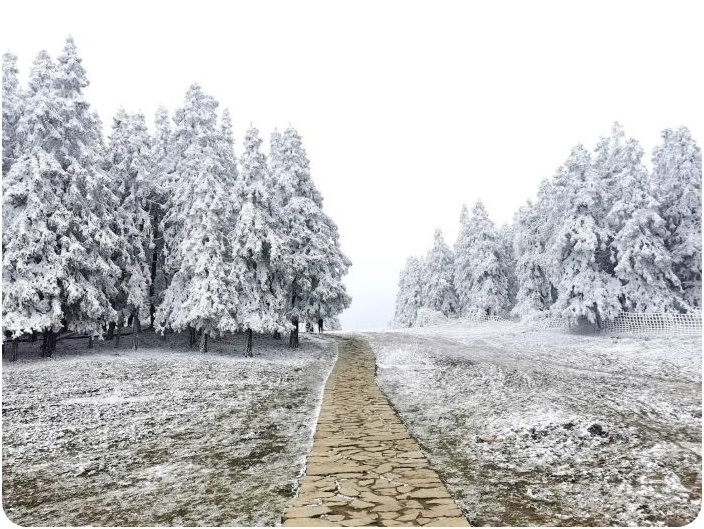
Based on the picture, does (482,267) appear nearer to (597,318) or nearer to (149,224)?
(597,318)

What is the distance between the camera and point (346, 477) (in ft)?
21.9

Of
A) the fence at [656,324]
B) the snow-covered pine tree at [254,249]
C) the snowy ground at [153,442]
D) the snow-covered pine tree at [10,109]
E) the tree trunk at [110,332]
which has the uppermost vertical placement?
the snow-covered pine tree at [10,109]

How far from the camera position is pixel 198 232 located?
994 inches

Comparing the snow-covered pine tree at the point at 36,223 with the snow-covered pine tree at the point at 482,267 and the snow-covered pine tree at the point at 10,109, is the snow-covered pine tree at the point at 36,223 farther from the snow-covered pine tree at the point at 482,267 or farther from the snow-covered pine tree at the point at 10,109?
the snow-covered pine tree at the point at 482,267

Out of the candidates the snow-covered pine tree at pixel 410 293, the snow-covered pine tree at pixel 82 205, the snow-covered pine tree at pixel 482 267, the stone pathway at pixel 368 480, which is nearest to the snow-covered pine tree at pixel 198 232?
the snow-covered pine tree at pixel 82 205

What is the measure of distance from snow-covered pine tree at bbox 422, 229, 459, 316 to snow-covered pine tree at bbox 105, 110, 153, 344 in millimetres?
45695

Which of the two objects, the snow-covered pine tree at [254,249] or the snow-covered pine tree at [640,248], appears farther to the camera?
the snow-covered pine tree at [640,248]

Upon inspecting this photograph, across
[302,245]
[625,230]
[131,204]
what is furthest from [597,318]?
[131,204]

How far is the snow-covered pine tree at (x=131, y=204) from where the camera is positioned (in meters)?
26.9

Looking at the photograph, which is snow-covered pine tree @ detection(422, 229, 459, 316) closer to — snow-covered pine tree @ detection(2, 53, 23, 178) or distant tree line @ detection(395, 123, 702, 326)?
distant tree line @ detection(395, 123, 702, 326)

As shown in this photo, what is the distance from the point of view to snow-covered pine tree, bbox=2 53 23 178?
942 inches

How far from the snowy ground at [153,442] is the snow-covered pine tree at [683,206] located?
29899 mm

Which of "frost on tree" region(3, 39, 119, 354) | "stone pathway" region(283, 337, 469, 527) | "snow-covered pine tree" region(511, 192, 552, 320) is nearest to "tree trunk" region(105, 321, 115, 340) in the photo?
"frost on tree" region(3, 39, 119, 354)

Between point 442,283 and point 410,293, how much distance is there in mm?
12819
